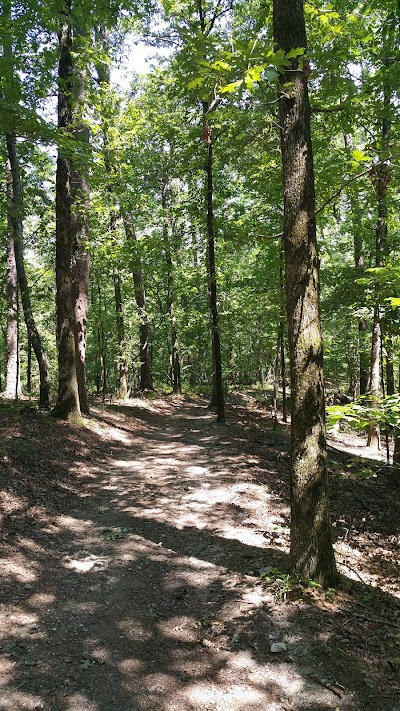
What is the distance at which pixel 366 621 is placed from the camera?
430cm

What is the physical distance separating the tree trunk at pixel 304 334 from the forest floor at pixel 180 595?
1.48 ft

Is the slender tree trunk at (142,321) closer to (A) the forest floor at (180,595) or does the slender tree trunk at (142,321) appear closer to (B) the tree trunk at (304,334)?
(A) the forest floor at (180,595)

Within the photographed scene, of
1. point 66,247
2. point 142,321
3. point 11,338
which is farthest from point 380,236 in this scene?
point 11,338

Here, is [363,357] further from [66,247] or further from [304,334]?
[304,334]

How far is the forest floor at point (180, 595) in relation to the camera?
3.45 m

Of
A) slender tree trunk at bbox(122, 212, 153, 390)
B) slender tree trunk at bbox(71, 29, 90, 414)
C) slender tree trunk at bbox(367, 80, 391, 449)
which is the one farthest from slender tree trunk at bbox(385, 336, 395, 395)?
slender tree trunk at bbox(122, 212, 153, 390)

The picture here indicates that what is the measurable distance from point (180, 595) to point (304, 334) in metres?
3.11

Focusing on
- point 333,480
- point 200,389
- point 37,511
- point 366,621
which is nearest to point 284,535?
point 366,621

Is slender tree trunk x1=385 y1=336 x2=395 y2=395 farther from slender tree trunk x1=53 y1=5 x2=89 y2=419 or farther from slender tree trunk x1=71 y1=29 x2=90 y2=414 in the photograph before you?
slender tree trunk x1=71 y1=29 x2=90 y2=414

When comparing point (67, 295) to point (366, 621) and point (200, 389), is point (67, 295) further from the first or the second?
point (200, 389)

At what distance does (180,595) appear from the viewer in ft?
15.8

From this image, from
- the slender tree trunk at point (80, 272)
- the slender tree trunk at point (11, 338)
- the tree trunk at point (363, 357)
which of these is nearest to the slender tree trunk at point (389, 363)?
the tree trunk at point (363, 357)

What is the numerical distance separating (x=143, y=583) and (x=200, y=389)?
28.0 m

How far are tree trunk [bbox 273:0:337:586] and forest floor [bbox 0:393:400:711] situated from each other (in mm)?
453
